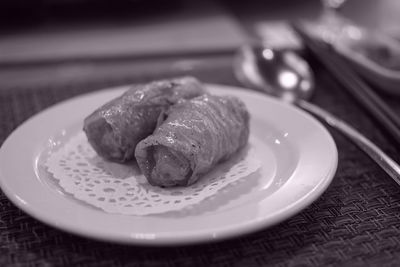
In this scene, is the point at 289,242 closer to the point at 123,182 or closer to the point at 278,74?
the point at 123,182

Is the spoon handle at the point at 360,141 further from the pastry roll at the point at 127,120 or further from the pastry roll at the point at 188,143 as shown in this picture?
the pastry roll at the point at 127,120

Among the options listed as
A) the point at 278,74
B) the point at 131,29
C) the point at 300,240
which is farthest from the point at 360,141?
the point at 131,29

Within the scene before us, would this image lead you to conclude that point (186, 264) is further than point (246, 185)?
No

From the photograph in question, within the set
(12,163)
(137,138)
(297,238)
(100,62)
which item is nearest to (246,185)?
(297,238)

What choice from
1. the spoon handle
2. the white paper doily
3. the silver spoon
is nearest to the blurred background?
the silver spoon

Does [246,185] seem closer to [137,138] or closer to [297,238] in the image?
[297,238]
